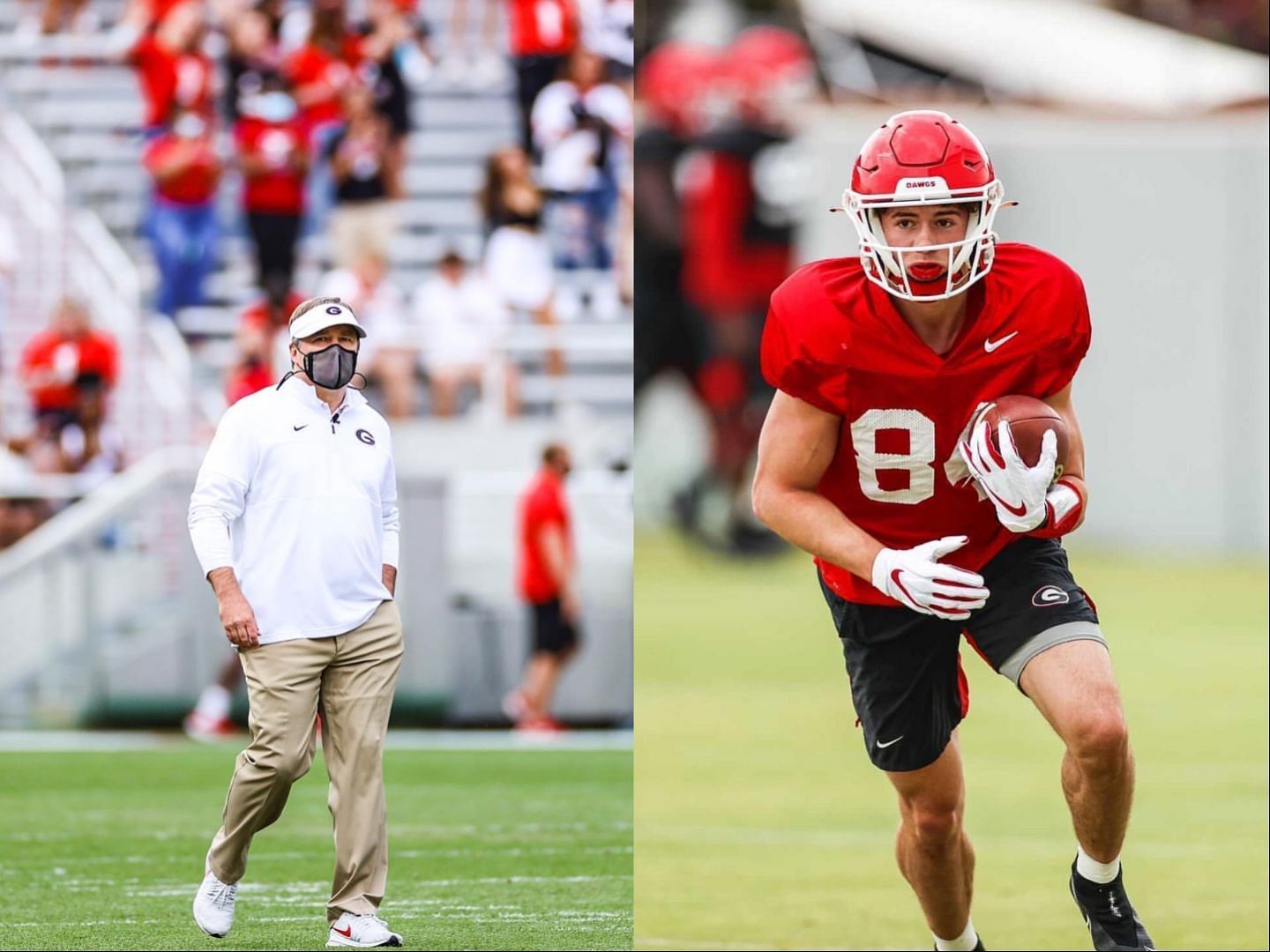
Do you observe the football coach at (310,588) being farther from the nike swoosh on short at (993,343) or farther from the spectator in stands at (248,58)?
the spectator in stands at (248,58)

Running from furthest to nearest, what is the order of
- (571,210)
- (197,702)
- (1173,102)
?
1. (1173,102)
2. (571,210)
3. (197,702)

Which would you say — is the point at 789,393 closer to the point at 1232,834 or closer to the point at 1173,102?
the point at 1232,834

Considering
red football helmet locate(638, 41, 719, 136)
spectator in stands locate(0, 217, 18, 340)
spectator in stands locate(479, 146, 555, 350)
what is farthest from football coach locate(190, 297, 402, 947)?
red football helmet locate(638, 41, 719, 136)

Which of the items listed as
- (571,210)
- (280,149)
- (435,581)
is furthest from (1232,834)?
(280,149)

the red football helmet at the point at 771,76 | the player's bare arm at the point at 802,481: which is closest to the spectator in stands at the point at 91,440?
the player's bare arm at the point at 802,481

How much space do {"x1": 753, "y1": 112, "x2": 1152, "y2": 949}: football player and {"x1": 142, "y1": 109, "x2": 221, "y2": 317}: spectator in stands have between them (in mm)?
9164

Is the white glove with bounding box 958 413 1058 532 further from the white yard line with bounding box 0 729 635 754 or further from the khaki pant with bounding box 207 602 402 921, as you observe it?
the white yard line with bounding box 0 729 635 754

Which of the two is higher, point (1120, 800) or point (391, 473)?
point (391, 473)

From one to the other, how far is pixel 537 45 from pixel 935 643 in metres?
9.93

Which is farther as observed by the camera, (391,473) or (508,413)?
(508,413)

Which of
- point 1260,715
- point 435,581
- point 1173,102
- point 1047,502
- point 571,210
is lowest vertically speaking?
point 1260,715

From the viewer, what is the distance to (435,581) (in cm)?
1119

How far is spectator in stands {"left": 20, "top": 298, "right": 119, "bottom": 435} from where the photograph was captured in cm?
1173

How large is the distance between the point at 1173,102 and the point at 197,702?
A: 49.1 ft
